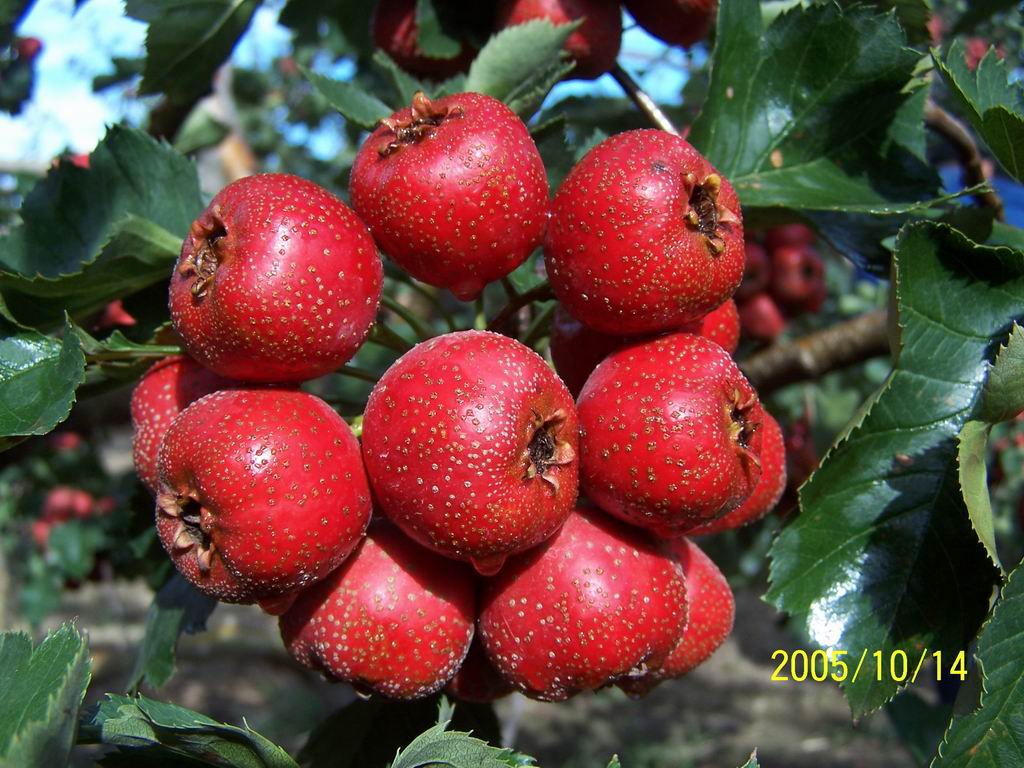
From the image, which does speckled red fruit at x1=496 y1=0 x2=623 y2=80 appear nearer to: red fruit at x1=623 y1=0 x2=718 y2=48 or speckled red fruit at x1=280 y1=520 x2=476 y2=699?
red fruit at x1=623 y1=0 x2=718 y2=48

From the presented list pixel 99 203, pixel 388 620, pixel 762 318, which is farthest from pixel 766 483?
pixel 762 318

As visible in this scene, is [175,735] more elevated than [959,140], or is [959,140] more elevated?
[959,140]

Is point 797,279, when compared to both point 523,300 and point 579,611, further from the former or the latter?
point 579,611

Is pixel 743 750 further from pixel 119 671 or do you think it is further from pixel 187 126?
pixel 187 126

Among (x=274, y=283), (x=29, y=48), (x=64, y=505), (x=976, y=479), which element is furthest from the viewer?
(x=64, y=505)

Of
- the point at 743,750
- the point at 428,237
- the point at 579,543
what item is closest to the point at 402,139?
the point at 428,237

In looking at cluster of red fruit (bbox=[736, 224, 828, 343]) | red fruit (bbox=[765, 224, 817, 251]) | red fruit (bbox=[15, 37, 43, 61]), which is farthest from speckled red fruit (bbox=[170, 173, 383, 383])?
red fruit (bbox=[765, 224, 817, 251])

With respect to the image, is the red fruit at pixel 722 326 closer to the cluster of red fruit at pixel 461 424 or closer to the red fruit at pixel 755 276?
the cluster of red fruit at pixel 461 424
